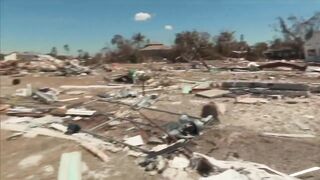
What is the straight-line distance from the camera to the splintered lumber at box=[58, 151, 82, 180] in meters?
5.55

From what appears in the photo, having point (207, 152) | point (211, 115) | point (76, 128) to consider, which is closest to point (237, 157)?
point (207, 152)

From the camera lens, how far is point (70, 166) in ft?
19.5

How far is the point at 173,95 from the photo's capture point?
11.7 meters

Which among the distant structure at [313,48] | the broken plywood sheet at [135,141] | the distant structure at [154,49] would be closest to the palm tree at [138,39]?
the distant structure at [154,49]

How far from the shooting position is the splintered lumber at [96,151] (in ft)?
20.3

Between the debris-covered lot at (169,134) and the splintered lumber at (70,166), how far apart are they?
0.06ft

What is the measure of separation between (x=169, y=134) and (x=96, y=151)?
50.1 inches

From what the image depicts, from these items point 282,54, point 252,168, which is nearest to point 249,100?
point 252,168

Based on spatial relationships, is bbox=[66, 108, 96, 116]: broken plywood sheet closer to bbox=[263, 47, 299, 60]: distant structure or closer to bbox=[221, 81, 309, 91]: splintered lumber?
bbox=[221, 81, 309, 91]: splintered lumber

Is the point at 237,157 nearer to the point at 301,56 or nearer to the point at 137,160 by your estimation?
the point at 137,160

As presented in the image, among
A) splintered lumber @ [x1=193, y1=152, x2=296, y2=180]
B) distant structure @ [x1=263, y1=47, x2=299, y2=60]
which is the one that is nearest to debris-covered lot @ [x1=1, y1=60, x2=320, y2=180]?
splintered lumber @ [x1=193, y1=152, x2=296, y2=180]

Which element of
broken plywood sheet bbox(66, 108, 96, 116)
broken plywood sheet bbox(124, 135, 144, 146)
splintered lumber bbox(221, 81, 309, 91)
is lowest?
broken plywood sheet bbox(124, 135, 144, 146)

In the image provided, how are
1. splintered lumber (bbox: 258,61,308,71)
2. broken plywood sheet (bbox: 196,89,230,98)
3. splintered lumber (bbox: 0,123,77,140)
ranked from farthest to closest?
1. splintered lumber (bbox: 258,61,308,71)
2. broken plywood sheet (bbox: 196,89,230,98)
3. splintered lumber (bbox: 0,123,77,140)

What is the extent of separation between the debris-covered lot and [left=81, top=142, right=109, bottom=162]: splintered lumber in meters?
0.02
